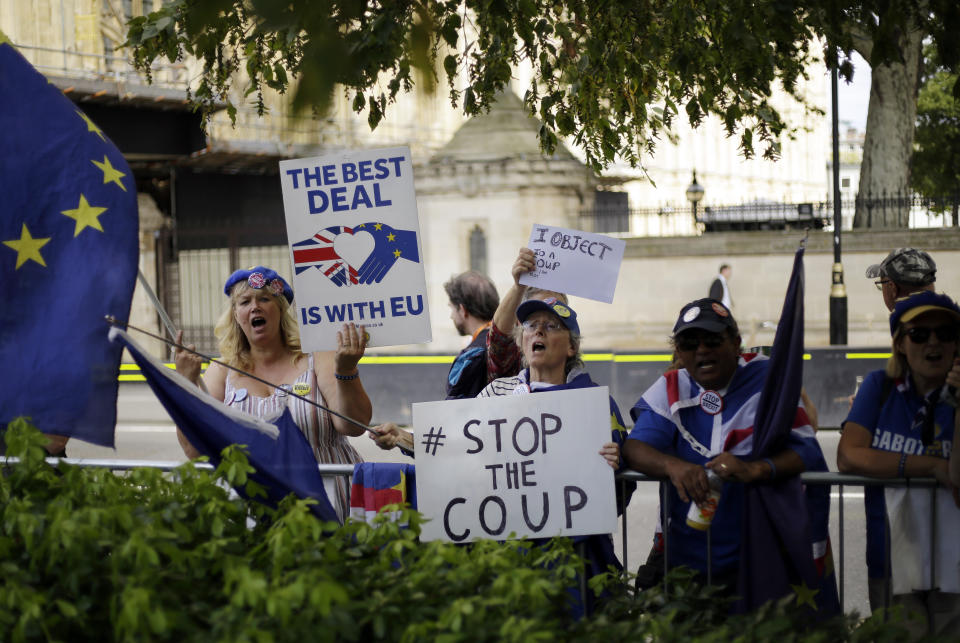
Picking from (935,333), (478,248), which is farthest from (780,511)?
(478,248)

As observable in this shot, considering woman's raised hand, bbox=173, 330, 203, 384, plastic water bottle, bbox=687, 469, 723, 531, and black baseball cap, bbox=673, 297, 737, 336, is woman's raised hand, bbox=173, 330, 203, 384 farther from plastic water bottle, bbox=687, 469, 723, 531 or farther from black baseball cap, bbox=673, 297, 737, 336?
plastic water bottle, bbox=687, 469, 723, 531

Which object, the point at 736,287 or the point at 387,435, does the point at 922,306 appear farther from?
the point at 736,287

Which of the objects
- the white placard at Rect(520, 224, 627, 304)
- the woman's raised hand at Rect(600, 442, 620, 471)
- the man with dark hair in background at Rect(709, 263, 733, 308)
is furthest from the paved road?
the man with dark hair in background at Rect(709, 263, 733, 308)

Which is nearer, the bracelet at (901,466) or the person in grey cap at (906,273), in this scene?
the bracelet at (901,466)

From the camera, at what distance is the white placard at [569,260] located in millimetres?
5133

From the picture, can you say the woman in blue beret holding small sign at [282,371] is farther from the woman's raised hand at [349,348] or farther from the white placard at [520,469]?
the white placard at [520,469]

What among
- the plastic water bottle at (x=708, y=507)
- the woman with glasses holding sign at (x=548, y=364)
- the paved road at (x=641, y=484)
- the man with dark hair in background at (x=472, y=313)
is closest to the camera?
the plastic water bottle at (x=708, y=507)

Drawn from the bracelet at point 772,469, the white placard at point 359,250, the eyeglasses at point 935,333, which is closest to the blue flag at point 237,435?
the white placard at point 359,250

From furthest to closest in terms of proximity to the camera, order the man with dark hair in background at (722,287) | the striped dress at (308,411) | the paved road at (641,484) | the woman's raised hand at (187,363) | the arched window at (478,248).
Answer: the arched window at (478,248), the man with dark hair in background at (722,287), the paved road at (641,484), the striped dress at (308,411), the woman's raised hand at (187,363)

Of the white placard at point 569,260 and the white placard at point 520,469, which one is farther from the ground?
the white placard at point 569,260

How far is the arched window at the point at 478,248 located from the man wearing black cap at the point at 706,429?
1799 centimetres

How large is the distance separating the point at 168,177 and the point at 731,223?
44.4ft

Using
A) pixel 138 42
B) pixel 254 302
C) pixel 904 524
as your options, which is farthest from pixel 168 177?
pixel 904 524

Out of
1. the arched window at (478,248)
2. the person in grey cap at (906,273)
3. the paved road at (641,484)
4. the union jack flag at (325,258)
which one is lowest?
the paved road at (641,484)
